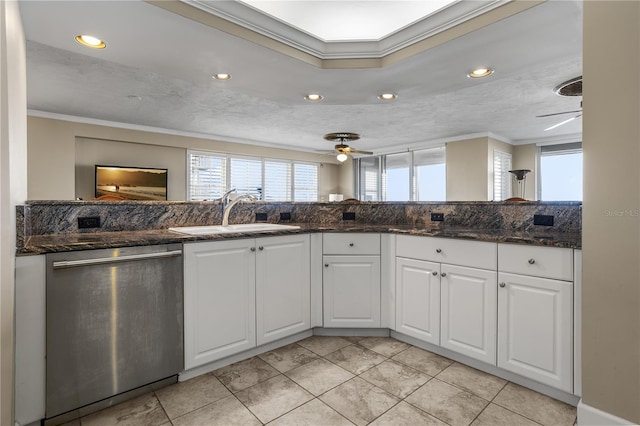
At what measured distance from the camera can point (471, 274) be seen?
2.06m

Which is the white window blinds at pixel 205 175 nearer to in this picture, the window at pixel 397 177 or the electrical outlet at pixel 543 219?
the window at pixel 397 177

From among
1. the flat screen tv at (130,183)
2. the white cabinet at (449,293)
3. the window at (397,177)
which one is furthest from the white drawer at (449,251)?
the window at (397,177)

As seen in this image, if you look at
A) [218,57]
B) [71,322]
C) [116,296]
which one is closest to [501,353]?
[116,296]

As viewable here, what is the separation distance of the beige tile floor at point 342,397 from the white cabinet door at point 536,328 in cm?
15

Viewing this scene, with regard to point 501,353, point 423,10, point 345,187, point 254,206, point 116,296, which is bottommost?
point 501,353

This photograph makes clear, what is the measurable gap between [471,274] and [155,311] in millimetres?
1882

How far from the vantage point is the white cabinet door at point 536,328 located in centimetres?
170

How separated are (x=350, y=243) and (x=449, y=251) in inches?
28.7

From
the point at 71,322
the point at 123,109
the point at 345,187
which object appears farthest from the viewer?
the point at 345,187

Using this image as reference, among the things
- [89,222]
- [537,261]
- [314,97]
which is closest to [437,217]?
[537,261]

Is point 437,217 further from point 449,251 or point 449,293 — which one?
point 449,293

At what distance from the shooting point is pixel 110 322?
1672 millimetres

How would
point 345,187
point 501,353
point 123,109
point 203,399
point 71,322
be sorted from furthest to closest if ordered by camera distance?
point 345,187 < point 123,109 < point 501,353 < point 203,399 < point 71,322

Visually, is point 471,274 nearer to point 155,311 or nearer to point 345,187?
point 155,311
